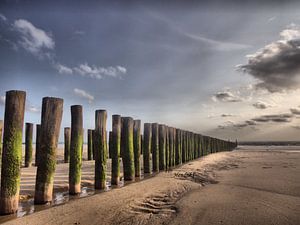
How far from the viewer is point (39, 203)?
4.50 metres

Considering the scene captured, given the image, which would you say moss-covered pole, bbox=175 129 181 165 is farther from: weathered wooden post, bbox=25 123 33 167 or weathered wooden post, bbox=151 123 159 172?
weathered wooden post, bbox=25 123 33 167

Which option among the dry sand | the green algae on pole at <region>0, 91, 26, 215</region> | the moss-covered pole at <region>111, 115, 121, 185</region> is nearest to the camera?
the dry sand

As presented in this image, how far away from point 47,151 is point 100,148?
1.41 m

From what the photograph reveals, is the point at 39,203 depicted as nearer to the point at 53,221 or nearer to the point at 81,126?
the point at 53,221

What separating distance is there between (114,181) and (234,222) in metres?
3.36

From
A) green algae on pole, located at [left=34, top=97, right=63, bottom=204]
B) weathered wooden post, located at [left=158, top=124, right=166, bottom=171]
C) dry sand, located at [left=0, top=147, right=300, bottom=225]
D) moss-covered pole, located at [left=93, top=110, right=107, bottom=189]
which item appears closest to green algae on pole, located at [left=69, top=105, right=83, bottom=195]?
moss-covered pole, located at [left=93, top=110, right=107, bottom=189]

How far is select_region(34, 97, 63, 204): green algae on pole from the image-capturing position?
14.9 ft

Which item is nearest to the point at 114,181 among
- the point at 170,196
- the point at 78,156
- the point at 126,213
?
→ the point at 78,156

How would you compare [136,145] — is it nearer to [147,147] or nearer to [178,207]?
[147,147]

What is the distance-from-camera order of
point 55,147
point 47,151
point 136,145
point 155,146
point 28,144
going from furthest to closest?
point 28,144, point 155,146, point 136,145, point 55,147, point 47,151

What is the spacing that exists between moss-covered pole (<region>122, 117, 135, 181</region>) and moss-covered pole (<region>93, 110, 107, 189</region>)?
966mm

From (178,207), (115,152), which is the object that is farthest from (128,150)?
(178,207)

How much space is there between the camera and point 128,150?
22.5ft

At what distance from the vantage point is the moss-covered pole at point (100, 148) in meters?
5.77
